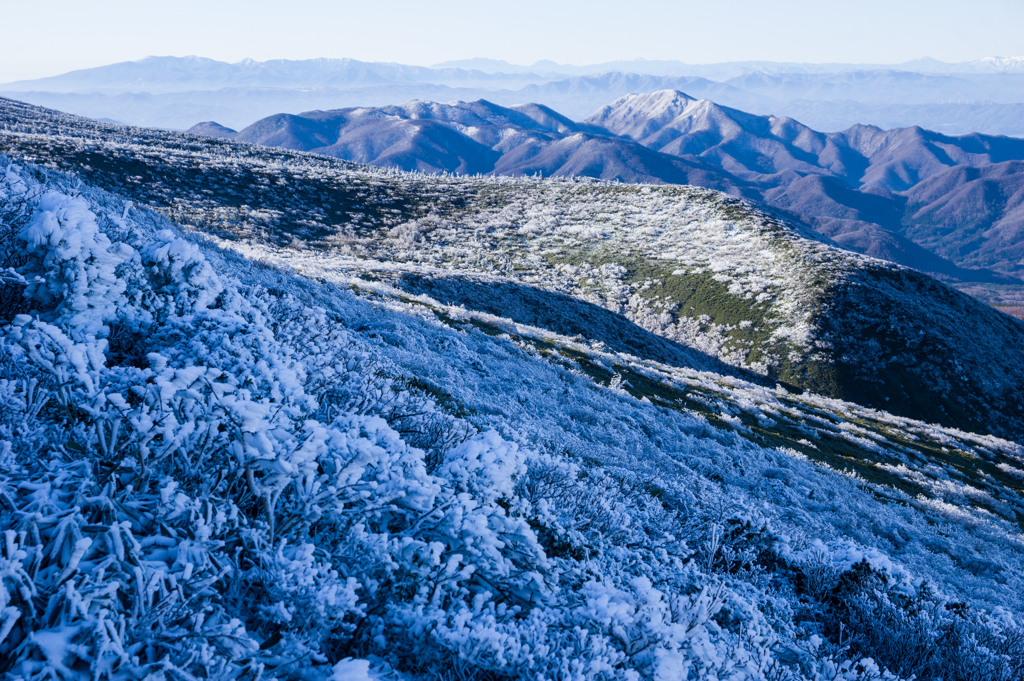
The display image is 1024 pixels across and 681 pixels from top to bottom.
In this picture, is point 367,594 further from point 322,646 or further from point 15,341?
point 15,341

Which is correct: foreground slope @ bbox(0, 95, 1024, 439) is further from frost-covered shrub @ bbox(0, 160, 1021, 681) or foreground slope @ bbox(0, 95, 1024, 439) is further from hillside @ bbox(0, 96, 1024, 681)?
frost-covered shrub @ bbox(0, 160, 1021, 681)

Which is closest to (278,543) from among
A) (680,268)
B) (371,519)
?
(371,519)

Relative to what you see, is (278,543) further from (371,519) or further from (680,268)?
(680,268)

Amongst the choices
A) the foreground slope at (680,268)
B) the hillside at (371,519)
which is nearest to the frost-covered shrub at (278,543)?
the hillside at (371,519)

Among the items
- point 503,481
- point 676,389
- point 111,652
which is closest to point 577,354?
point 676,389

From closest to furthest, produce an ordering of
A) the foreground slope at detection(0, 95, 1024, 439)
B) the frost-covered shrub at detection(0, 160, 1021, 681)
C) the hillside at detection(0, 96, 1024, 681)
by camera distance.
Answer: the frost-covered shrub at detection(0, 160, 1021, 681) → the hillside at detection(0, 96, 1024, 681) → the foreground slope at detection(0, 95, 1024, 439)

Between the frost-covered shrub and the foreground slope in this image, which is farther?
the foreground slope

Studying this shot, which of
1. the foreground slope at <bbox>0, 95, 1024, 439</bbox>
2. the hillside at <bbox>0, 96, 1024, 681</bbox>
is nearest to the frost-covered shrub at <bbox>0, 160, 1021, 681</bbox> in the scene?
the hillside at <bbox>0, 96, 1024, 681</bbox>

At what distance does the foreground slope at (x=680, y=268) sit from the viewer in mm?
57688

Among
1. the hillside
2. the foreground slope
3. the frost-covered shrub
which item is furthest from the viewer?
the foreground slope

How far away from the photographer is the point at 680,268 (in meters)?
71.8

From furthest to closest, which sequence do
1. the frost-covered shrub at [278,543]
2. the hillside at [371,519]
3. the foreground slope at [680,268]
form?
the foreground slope at [680,268] < the hillside at [371,519] < the frost-covered shrub at [278,543]

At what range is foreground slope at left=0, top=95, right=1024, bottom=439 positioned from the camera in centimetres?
5769

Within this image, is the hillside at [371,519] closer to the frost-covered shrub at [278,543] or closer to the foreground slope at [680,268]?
the frost-covered shrub at [278,543]
